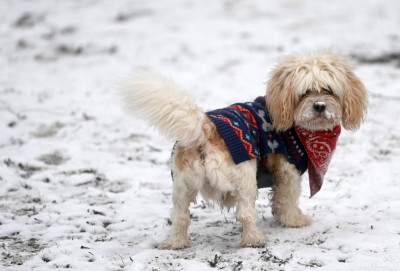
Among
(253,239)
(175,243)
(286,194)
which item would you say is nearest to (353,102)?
(286,194)

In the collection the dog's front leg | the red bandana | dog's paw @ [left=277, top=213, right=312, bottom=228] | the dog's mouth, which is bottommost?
dog's paw @ [left=277, top=213, right=312, bottom=228]

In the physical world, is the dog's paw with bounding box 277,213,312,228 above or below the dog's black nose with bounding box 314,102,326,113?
below

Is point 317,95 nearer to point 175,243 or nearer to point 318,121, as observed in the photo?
point 318,121

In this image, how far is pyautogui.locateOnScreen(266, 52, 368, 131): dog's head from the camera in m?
3.63

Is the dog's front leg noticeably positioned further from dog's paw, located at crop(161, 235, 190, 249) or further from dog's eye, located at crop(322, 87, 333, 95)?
dog's paw, located at crop(161, 235, 190, 249)

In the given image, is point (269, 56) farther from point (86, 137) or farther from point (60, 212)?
point (60, 212)

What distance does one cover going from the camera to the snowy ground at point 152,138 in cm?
356

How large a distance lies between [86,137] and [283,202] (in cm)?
341

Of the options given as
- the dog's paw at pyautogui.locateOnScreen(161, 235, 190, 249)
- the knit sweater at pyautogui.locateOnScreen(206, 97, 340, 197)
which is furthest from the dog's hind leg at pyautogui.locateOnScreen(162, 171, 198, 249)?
the knit sweater at pyautogui.locateOnScreen(206, 97, 340, 197)

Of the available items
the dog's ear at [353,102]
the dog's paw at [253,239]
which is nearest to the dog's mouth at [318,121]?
the dog's ear at [353,102]

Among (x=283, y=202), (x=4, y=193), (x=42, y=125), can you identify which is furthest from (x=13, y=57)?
(x=283, y=202)

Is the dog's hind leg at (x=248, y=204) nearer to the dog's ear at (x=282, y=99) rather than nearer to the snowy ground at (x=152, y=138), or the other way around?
the snowy ground at (x=152, y=138)

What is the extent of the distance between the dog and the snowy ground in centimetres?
32

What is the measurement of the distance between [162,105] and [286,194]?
→ 1465 mm
